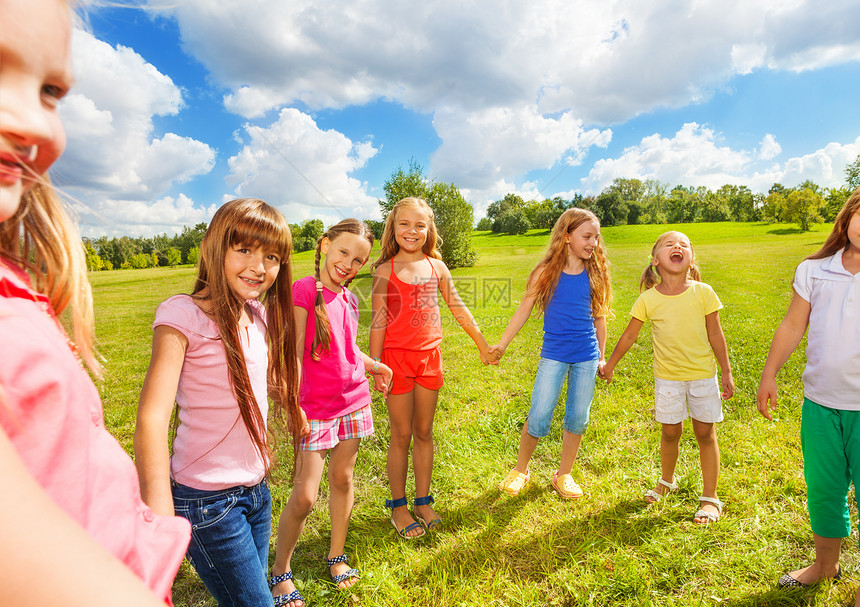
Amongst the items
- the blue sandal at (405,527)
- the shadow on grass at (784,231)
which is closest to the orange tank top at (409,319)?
the blue sandal at (405,527)

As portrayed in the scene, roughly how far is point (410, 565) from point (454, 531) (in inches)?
19.0

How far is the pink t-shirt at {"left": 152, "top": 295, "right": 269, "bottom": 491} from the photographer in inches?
72.6

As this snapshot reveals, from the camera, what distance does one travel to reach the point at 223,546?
1.82m

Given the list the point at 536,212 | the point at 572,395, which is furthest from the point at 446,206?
the point at 572,395

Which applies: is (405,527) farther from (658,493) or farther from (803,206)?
(803,206)


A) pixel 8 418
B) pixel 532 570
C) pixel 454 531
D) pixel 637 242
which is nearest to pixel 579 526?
pixel 532 570

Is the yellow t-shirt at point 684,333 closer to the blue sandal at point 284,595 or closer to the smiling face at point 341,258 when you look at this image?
the smiling face at point 341,258

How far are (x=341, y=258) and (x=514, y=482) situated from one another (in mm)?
2435

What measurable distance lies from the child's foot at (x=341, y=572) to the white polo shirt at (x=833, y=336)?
3098 mm

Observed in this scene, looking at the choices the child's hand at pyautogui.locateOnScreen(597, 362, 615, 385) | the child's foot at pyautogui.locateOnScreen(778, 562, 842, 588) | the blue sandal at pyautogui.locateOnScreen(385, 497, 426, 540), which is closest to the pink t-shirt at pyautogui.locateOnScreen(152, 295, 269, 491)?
the blue sandal at pyautogui.locateOnScreen(385, 497, 426, 540)

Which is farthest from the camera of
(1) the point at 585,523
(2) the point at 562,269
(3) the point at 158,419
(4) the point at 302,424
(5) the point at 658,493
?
(2) the point at 562,269

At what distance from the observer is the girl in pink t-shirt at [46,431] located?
36cm

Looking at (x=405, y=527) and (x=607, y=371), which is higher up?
(x=607, y=371)

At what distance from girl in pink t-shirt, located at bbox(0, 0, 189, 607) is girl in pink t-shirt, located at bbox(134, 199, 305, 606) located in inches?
39.4
